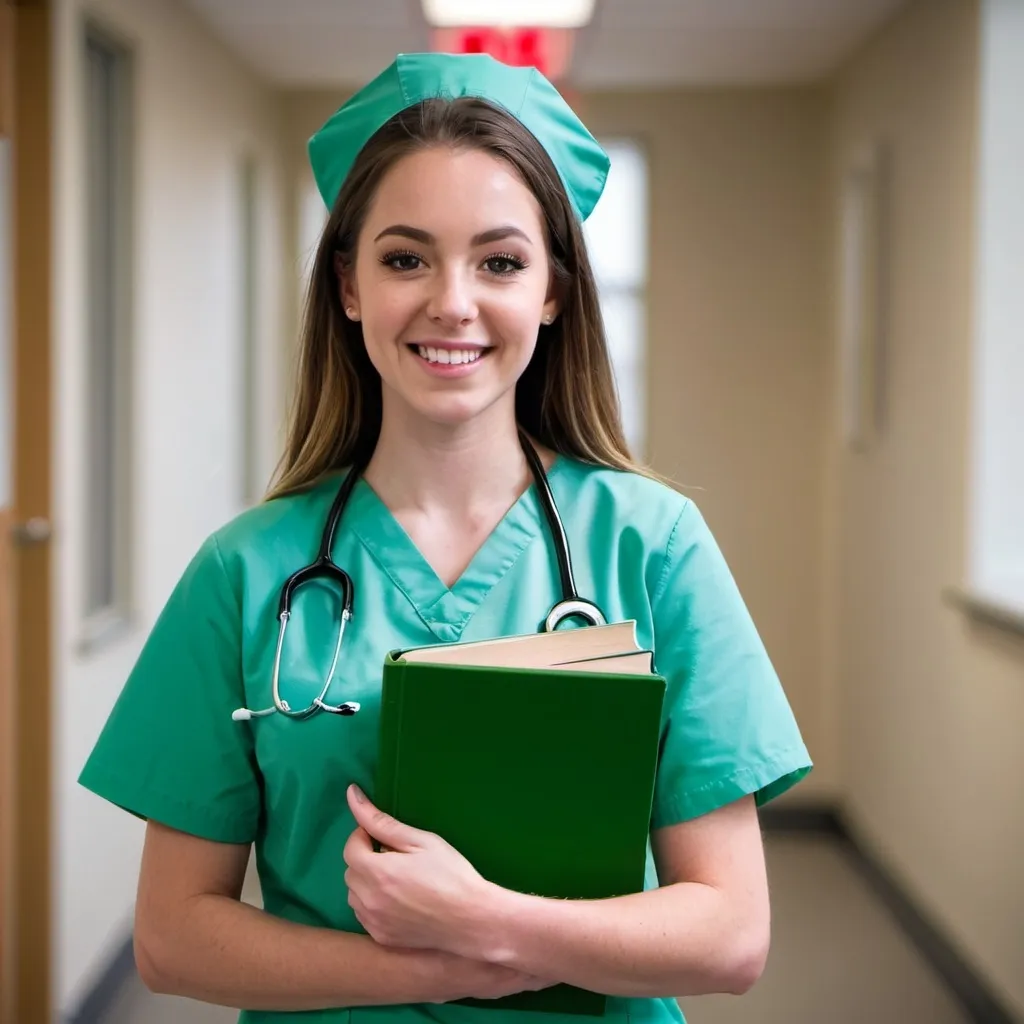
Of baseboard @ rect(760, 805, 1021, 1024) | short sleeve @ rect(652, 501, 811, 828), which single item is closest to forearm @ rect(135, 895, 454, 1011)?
short sleeve @ rect(652, 501, 811, 828)

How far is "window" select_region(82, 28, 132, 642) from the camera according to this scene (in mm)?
3127

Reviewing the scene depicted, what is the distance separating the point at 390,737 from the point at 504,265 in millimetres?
367

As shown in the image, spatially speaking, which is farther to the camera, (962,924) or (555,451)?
(962,924)

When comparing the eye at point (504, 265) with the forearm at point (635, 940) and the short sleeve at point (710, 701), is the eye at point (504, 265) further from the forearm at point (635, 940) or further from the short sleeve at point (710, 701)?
the forearm at point (635, 940)

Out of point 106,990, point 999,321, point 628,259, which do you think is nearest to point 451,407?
point 999,321

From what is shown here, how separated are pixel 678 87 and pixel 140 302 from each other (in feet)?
7.25

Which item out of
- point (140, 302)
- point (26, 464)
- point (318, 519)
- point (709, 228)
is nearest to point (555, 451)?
point (318, 519)

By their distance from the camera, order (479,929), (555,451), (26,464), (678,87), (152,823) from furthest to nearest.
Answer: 1. (678,87)
2. (26,464)
3. (555,451)
4. (152,823)
5. (479,929)

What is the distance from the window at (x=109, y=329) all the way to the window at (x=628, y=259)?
6.30ft

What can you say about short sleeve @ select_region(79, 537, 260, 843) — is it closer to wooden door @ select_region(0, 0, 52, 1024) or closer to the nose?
the nose

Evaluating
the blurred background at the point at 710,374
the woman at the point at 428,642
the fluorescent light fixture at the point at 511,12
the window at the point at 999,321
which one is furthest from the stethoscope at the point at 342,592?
the fluorescent light fixture at the point at 511,12

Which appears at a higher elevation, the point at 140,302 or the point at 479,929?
the point at 140,302

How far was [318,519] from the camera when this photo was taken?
3.70 feet

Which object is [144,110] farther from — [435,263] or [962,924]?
[962,924]
